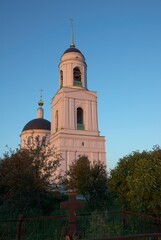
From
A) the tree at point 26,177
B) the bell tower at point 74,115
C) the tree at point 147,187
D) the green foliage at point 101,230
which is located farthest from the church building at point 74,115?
the green foliage at point 101,230

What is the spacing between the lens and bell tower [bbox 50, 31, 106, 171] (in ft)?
129

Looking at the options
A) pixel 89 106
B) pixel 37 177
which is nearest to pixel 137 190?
pixel 37 177

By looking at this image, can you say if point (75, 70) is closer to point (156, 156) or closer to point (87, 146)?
point (87, 146)

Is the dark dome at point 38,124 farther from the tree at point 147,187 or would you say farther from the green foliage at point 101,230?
the green foliage at point 101,230

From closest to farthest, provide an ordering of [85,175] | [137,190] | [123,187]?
[137,190] → [123,187] → [85,175]

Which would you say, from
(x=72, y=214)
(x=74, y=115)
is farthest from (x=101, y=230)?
(x=74, y=115)

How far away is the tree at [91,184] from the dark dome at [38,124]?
26.7 metres

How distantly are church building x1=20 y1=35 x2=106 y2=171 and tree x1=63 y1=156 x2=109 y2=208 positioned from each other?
43.5 feet

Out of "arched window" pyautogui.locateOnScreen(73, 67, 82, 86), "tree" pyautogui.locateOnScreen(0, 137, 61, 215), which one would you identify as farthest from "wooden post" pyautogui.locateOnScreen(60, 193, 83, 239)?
"arched window" pyautogui.locateOnScreen(73, 67, 82, 86)

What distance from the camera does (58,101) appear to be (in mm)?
42844

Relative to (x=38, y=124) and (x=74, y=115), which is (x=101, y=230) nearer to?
(x=74, y=115)

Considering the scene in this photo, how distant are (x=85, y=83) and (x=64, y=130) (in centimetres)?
850

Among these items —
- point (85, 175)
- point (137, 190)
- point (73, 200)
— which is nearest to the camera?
point (73, 200)

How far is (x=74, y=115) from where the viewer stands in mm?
40969
